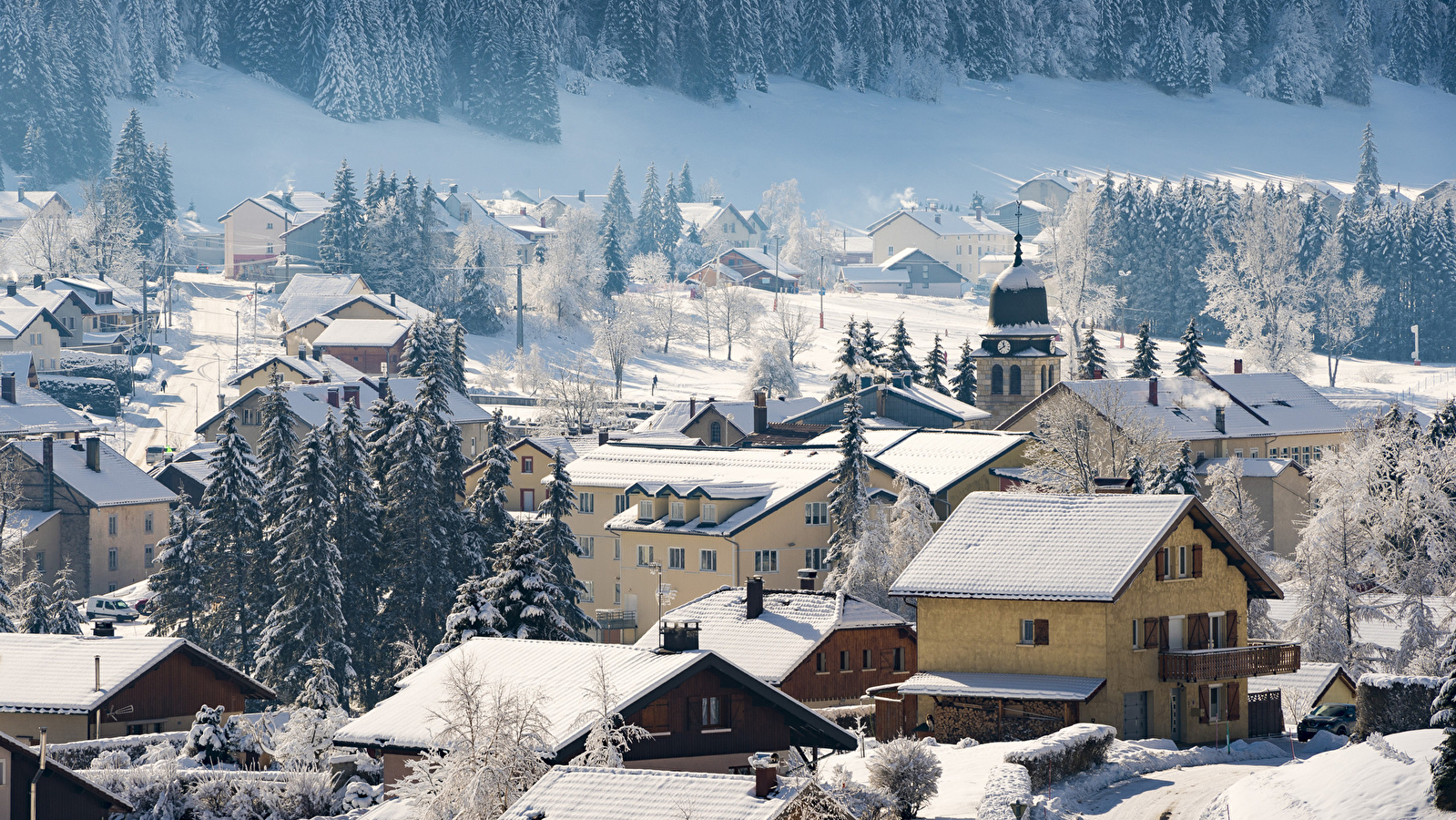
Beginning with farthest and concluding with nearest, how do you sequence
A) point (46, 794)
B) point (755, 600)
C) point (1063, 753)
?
point (755, 600) < point (46, 794) < point (1063, 753)

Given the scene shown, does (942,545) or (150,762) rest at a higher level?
(942,545)

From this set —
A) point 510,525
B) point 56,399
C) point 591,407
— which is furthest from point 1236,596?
point 56,399

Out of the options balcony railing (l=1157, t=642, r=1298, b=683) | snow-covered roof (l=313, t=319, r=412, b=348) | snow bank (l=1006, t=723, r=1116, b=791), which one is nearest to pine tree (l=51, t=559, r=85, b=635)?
balcony railing (l=1157, t=642, r=1298, b=683)

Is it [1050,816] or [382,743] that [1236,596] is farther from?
[382,743]

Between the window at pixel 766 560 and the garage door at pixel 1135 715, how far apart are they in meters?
32.9

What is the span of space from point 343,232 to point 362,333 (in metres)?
30.6

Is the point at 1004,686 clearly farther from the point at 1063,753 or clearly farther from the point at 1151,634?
the point at 1063,753

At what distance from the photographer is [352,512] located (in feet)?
252

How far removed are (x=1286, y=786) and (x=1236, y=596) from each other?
2067 cm

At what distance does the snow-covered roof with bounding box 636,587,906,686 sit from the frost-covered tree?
56.2ft

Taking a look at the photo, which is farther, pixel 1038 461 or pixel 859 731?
Answer: pixel 1038 461

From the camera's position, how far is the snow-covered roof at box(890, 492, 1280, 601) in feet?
168

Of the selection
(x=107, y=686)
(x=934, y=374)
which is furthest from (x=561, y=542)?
(x=934, y=374)

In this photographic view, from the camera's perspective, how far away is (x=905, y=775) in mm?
39469
